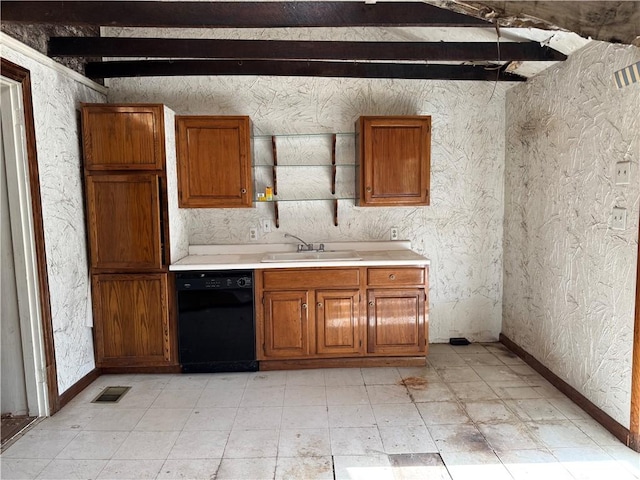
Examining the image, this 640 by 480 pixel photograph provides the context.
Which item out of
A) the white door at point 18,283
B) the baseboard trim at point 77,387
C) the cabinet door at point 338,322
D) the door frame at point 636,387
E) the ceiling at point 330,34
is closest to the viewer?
the ceiling at point 330,34

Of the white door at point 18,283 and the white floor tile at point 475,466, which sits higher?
the white door at point 18,283

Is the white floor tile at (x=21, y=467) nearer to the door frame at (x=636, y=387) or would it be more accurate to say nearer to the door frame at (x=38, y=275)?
the door frame at (x=38, y=275)

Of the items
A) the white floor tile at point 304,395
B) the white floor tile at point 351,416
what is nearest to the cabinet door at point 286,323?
the white floor tile at point 304,395

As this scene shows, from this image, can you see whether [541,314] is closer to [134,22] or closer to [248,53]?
[248,53]

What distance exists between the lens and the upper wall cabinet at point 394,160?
10.3 ft

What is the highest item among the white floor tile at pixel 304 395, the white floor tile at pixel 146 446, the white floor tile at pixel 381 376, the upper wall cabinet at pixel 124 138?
the upper wall cabinet at pixel 124 138

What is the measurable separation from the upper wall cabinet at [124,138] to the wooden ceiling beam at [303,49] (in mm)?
381

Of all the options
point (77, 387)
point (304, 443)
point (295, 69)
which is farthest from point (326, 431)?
point (295, 69)

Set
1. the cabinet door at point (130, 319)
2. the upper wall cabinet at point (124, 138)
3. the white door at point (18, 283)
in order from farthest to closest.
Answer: the cabinet door at point (130, 319)
the upper wall cabinet at point (124, 138)
the white door at point (18, 283)

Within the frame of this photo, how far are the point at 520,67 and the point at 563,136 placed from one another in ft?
2.31

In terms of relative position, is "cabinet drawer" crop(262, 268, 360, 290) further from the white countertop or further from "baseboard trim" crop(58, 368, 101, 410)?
"baseboard trim" crop(58, 368, 101, 410)

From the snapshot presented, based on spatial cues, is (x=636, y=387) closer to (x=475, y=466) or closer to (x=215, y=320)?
(x=475, y=466)

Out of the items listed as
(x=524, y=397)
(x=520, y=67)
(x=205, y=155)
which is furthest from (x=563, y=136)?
(x=205, y=155)

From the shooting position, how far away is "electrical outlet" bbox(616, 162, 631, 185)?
2.09m
